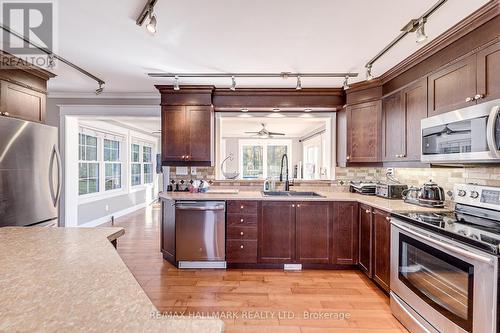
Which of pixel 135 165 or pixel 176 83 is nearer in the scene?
pixel 176 83

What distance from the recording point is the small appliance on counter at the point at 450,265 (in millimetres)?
1478

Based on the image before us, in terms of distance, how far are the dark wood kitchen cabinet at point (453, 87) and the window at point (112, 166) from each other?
6.40 metres

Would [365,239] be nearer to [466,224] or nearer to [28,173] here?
[466,224]

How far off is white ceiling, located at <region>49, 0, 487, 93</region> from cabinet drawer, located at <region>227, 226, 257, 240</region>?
6.24 feet

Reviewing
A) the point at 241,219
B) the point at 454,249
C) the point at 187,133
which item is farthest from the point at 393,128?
the point at 187,133

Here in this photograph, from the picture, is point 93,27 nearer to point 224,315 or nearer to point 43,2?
point 43,2

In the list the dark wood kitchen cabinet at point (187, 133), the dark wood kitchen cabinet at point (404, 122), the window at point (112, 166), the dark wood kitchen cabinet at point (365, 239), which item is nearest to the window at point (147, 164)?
the window at point (112, 166)

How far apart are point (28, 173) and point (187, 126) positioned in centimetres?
179

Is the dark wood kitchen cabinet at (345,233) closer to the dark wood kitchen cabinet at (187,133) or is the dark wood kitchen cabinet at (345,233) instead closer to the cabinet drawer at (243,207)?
the cabinet drawer at (243,207)

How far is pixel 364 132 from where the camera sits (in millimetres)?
3502

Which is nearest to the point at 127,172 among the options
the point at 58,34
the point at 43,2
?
the point at 58,34

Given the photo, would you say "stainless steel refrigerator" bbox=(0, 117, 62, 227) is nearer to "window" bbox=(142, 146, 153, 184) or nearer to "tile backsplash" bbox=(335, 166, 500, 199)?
"tile backsplash" bbox=(335, 166, 500, 199)

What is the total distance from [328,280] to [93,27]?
11.0ft

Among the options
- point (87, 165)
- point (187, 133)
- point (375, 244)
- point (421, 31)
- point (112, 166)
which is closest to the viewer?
point (421, 31)
